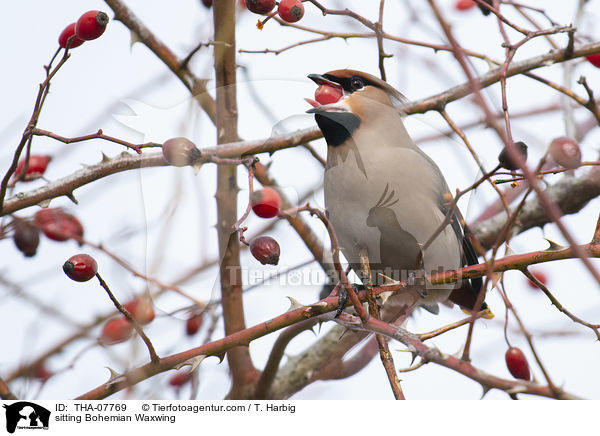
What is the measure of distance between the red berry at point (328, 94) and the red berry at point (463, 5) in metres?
1.17

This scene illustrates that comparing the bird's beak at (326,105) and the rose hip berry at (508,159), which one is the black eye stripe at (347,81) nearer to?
the bird's beak at (326,105)

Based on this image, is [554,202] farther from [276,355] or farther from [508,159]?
[508,159]

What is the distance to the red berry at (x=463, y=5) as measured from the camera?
297 centimetres

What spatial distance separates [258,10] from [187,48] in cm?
75

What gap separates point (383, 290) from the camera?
2.09 metres

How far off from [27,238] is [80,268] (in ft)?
2.87

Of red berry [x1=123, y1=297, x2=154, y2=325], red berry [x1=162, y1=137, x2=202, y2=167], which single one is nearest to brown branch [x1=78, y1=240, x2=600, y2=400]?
red berry [x1=123, y1=297, x2=154, y2=325]

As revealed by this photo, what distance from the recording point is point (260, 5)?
6.07 ft

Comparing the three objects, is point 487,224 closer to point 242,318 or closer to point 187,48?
point 242,318

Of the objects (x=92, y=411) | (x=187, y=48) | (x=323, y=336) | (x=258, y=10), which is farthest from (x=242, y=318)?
(x=258, y=10)

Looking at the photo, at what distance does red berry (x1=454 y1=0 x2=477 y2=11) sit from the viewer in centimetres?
297

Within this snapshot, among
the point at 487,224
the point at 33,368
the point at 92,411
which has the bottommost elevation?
the point at 92,411

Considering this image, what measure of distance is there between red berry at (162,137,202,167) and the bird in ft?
1.43

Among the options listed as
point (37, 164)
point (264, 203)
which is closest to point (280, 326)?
point (264, 203)
